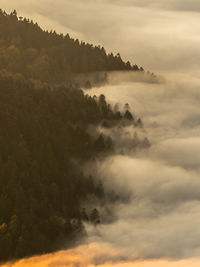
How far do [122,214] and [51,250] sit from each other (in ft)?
101

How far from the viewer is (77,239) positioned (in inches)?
5655

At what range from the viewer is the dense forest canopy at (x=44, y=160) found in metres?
140

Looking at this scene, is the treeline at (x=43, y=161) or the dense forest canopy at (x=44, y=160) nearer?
the treeline at (x=43, y=161)

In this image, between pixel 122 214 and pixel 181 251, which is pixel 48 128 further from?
pixel 181 251

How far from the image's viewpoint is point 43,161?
16375 cm

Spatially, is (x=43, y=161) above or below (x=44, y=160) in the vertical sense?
below

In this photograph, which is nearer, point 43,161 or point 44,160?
point 43,161

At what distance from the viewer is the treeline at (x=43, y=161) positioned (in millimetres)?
140250

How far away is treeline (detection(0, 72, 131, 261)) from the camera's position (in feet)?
460

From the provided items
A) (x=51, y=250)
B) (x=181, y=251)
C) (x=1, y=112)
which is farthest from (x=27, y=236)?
(x=1, y=112)

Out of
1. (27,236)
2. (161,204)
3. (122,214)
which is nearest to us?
(27,236)

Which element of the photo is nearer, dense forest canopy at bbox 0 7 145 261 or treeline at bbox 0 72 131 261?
treeline at bbox 0 72 131 261

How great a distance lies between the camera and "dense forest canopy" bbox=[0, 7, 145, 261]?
140500 mm

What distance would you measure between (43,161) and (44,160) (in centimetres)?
54
